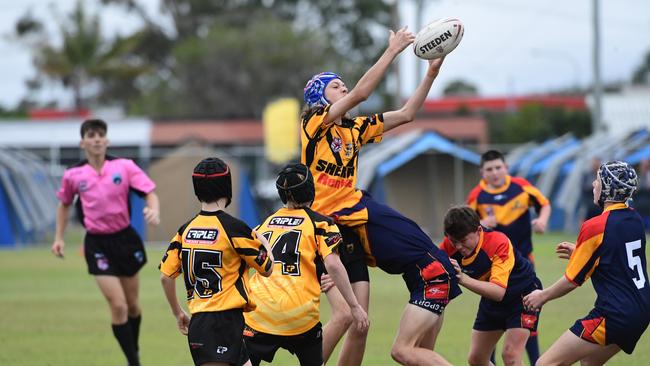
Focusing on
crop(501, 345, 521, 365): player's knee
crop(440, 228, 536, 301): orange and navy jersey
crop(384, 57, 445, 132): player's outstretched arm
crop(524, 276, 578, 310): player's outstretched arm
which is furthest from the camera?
crop(501, 345, 521, 365): player's knee

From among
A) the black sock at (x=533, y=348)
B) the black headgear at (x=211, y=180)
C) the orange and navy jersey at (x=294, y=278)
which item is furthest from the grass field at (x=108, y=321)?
the black headgear at (x=211, y=180)

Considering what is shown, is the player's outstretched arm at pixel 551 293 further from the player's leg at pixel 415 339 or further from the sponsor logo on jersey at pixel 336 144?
the sponsor logo on jersey at pixel 336 144

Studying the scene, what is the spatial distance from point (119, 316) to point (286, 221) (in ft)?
10.5

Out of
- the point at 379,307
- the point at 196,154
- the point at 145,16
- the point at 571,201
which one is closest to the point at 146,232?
the point at 196,154

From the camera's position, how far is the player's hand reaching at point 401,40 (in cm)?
691

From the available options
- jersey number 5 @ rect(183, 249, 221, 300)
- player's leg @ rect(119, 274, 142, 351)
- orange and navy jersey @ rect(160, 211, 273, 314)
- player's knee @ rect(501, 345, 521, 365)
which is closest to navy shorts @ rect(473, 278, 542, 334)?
player's knee @ rect(501, 345, 521, 365)

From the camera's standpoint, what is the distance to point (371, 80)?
6.84 m

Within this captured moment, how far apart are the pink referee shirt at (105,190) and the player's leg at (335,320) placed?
3206 millimetres

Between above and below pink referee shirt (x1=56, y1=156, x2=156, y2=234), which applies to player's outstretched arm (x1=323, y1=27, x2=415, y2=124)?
above

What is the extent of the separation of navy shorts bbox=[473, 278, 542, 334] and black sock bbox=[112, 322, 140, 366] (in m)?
3.22

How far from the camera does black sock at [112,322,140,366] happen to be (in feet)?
30.0

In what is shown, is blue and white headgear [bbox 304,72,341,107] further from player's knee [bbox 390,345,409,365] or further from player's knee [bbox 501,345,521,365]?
player's knee [bbox 501,345,521,365]

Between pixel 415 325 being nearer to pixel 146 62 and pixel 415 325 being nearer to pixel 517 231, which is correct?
pixel 517 231

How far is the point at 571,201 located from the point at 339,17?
33860 millimetres
